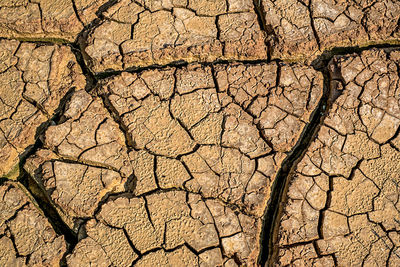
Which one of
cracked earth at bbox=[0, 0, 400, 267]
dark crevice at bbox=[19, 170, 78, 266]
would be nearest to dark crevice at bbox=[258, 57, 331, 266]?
cracked earth at bbox=[0, 0, 400, 267]

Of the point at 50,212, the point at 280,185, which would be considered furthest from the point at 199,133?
the point at 50,212

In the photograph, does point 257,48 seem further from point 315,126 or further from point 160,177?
point 160,177

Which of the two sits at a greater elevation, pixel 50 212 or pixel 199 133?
pixel 199 133

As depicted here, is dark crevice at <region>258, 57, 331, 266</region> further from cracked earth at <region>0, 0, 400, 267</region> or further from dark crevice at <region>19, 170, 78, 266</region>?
dark crevice at <region>19, 170, 78, 266</region>

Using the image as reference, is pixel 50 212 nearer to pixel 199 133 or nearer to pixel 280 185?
pixel 199 133

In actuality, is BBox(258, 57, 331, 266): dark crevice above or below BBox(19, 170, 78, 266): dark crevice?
above

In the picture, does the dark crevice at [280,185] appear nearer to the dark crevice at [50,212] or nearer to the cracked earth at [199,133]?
the cracked earth at [199,133]

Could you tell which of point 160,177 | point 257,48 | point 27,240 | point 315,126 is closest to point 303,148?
point 315,126

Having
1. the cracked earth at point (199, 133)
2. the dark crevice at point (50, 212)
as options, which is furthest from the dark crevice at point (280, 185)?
the dark crevice at point (50, 212)
